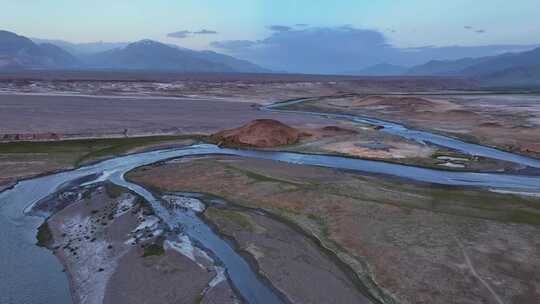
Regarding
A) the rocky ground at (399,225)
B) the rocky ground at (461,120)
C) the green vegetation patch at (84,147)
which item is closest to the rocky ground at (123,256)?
the rocky ground at (399,225)

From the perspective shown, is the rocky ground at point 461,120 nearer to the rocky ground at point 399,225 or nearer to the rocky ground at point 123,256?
the rocky ground at point 399,225

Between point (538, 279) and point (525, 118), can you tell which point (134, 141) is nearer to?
point (538, 279)

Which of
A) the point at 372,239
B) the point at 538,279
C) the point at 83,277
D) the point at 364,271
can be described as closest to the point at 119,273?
the point at 83,277

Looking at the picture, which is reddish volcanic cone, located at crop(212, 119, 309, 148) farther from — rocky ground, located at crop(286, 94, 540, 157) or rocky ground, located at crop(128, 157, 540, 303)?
rocky ground, located at crop(286, 94, 540, 157)

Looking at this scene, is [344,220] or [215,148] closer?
[344,220]

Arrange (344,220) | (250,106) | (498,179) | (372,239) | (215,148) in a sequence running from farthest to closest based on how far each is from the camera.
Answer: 1. (250,106)
2. (215,148)
3. (498,179)
4. (344,220)
5. (372,239)

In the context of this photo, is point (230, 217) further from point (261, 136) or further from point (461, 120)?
point (461, 120)

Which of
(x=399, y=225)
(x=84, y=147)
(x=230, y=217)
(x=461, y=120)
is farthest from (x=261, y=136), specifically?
(x=461, y=120)

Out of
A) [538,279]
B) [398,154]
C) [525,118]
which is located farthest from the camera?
[525,118]
